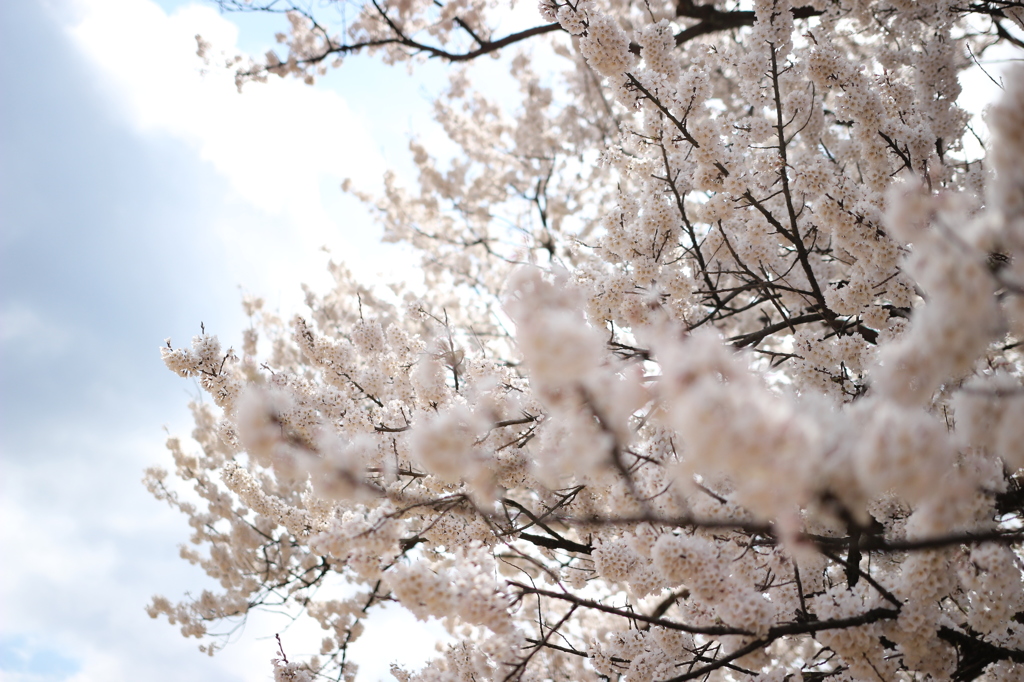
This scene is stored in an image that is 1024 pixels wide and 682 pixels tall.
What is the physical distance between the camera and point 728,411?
100cm

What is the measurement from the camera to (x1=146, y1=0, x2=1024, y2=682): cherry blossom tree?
105 centimetres

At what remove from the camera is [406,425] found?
3.26m

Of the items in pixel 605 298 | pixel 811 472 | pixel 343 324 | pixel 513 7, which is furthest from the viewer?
pixel 343 324

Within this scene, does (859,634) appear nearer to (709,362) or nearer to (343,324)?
(709,362)

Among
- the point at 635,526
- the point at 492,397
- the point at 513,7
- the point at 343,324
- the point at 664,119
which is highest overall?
the point at 513,7

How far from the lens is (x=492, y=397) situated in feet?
9.16

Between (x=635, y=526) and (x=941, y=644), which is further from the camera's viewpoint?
(x=635, y=526)

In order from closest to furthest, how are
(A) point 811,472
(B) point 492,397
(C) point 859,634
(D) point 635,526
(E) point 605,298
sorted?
1. (A) point 811,472
2. (C) point 859,634
3. (D) point 635,526
4. (B) point 492,397
5. (E) point 605,298

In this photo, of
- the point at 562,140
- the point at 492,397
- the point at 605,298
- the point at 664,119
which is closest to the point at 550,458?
the point at 492,397

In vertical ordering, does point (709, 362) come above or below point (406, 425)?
below

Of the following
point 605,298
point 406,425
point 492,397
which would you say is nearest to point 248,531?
point 406,425

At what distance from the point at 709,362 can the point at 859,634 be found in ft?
5.29

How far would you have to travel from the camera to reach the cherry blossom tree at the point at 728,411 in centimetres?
105

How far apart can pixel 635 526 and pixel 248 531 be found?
5093 millimetres
